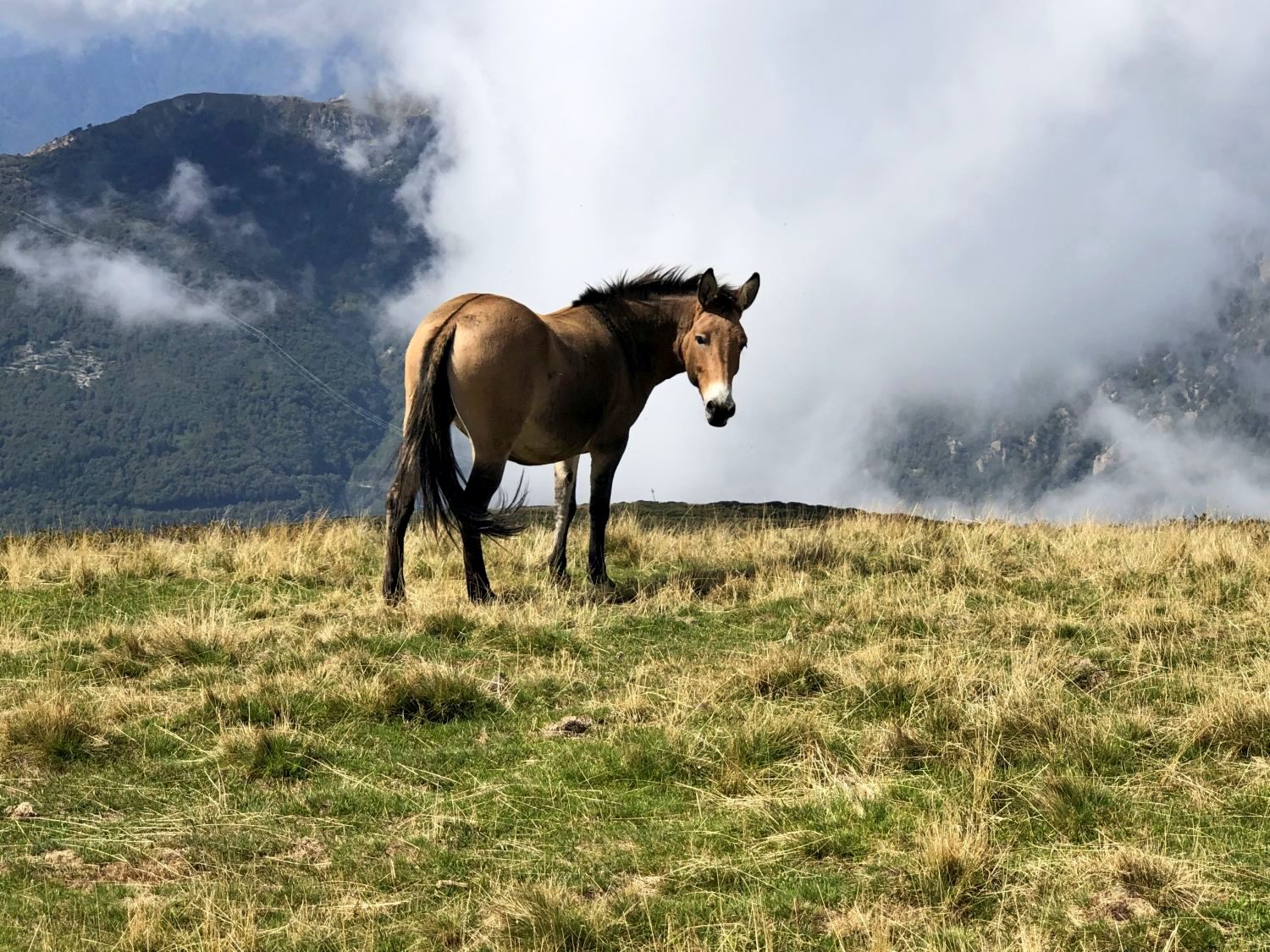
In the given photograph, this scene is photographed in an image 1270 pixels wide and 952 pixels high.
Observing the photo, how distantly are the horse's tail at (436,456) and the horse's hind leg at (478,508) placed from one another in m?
0.17

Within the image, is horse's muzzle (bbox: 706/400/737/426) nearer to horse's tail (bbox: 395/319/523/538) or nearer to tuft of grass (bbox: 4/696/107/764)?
horse's tail (bbox: 395/319/523/538)

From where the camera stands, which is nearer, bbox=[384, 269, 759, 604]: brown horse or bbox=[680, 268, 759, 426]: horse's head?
bbox=[384, 269, 759, 604]: brown horse

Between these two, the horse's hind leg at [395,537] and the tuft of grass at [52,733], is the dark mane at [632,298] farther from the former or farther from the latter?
the tuft of grass at [52,733]

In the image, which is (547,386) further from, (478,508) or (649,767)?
(649,767)

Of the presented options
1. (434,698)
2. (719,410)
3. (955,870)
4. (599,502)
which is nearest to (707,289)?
(719,410)

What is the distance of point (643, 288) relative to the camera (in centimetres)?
1214

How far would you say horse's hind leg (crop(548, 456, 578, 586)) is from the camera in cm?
1144

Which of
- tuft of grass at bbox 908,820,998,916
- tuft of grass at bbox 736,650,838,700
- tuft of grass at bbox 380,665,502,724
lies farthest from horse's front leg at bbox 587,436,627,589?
tuft of grass at bbox 908,820,998,916

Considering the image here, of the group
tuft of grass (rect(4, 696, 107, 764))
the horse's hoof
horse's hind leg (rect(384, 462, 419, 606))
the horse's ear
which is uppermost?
the horse's ear

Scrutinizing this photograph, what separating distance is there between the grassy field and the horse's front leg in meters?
0.87

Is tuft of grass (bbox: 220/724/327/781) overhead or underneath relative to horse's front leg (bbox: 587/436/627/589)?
underneath

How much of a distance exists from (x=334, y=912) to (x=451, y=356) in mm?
6342

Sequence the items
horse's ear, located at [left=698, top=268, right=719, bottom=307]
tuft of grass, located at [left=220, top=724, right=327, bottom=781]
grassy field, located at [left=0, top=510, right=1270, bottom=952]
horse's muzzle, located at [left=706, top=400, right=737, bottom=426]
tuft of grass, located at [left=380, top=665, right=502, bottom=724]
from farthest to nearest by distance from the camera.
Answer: horse's ear, located at [left=698, top=268, right=719, bottom=307]
horse's muzzle, located at [left=706, top=400, right=737, bottom=426]
tuft of grass, located at [left=380, top=665, right=502, bottom=724]
tuft of grass, located at [left=220, top=724, right=327, bottom=781]
grassy field, located at [left=0, top=510, right=1270, bottom=952]

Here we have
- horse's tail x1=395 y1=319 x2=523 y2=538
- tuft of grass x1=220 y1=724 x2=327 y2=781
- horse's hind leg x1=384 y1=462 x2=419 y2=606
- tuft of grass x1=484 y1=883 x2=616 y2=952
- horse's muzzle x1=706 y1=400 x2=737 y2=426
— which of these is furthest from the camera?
horse's muzzle x1=706 y1=400 x2=737 y2=426
